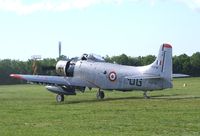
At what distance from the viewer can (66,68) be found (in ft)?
103

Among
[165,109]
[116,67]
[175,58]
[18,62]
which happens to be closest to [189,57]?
[175,58]

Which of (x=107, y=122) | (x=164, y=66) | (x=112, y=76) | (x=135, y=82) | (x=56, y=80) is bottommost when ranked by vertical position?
(x=107, y=122)

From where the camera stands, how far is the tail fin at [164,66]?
90.2ft

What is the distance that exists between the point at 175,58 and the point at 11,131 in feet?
336

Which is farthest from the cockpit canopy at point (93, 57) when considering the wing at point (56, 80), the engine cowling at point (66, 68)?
the wing at point (56, 80)

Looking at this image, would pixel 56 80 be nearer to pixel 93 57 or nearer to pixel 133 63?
pixel 93 57

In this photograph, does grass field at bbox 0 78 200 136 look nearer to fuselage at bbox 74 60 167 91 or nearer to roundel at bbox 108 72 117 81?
fuselage at bbox 74 60 167 91

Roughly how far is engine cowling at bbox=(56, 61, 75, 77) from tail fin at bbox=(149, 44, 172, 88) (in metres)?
5.52

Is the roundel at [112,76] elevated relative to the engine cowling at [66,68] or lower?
lower

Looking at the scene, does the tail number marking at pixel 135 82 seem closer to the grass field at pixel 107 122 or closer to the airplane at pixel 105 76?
the airplane at pixel 105 76

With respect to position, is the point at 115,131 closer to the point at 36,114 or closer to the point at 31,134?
the point at 31,134

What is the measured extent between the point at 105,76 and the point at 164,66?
3663 millimetres

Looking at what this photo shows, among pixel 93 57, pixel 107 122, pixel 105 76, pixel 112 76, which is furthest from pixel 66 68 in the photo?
pixel 107 122

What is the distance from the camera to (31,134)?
13.3 meters
